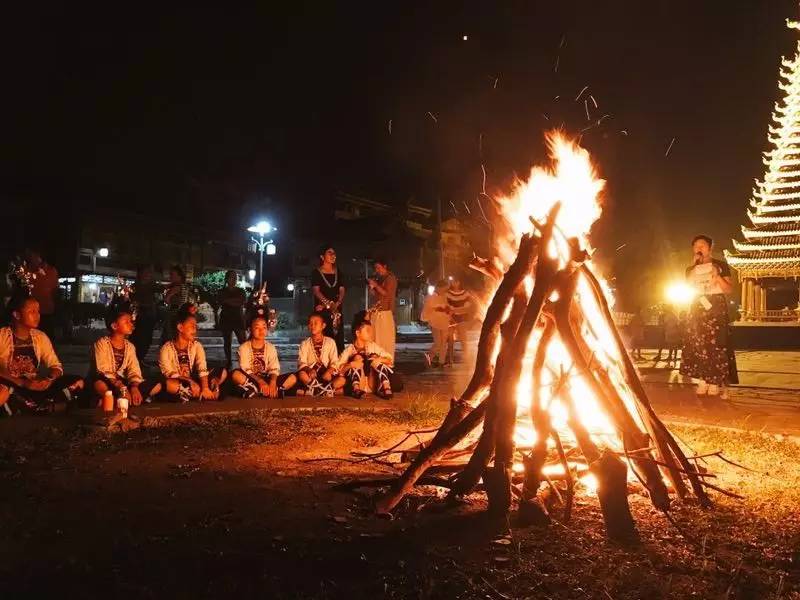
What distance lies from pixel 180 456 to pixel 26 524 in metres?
A: 1.80

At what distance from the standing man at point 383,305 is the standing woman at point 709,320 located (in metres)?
4.58

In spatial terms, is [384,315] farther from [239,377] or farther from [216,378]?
[216,378]

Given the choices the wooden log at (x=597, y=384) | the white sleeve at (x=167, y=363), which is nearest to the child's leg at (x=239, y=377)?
the white sleeve at (x=167, y=363)

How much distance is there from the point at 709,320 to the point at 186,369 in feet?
21.6

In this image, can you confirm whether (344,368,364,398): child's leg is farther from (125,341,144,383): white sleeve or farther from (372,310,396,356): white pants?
(125,341,144,383): white sleeve

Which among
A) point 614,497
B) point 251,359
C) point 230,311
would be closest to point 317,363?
point 251,359

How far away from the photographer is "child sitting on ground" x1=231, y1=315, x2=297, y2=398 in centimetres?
791

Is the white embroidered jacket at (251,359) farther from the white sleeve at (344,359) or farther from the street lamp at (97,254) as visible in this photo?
the street lamp at (97,254)

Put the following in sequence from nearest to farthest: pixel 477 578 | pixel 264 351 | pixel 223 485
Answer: pixel 477 578 → pixel 223 485 → pixel 264 351

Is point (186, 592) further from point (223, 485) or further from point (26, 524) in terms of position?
point (223, 485)

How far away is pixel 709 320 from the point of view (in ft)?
27.1

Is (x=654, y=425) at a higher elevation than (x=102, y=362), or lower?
Answer: lower

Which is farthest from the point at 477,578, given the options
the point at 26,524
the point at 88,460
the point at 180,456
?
the point at 88,460

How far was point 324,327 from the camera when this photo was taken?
885cm
